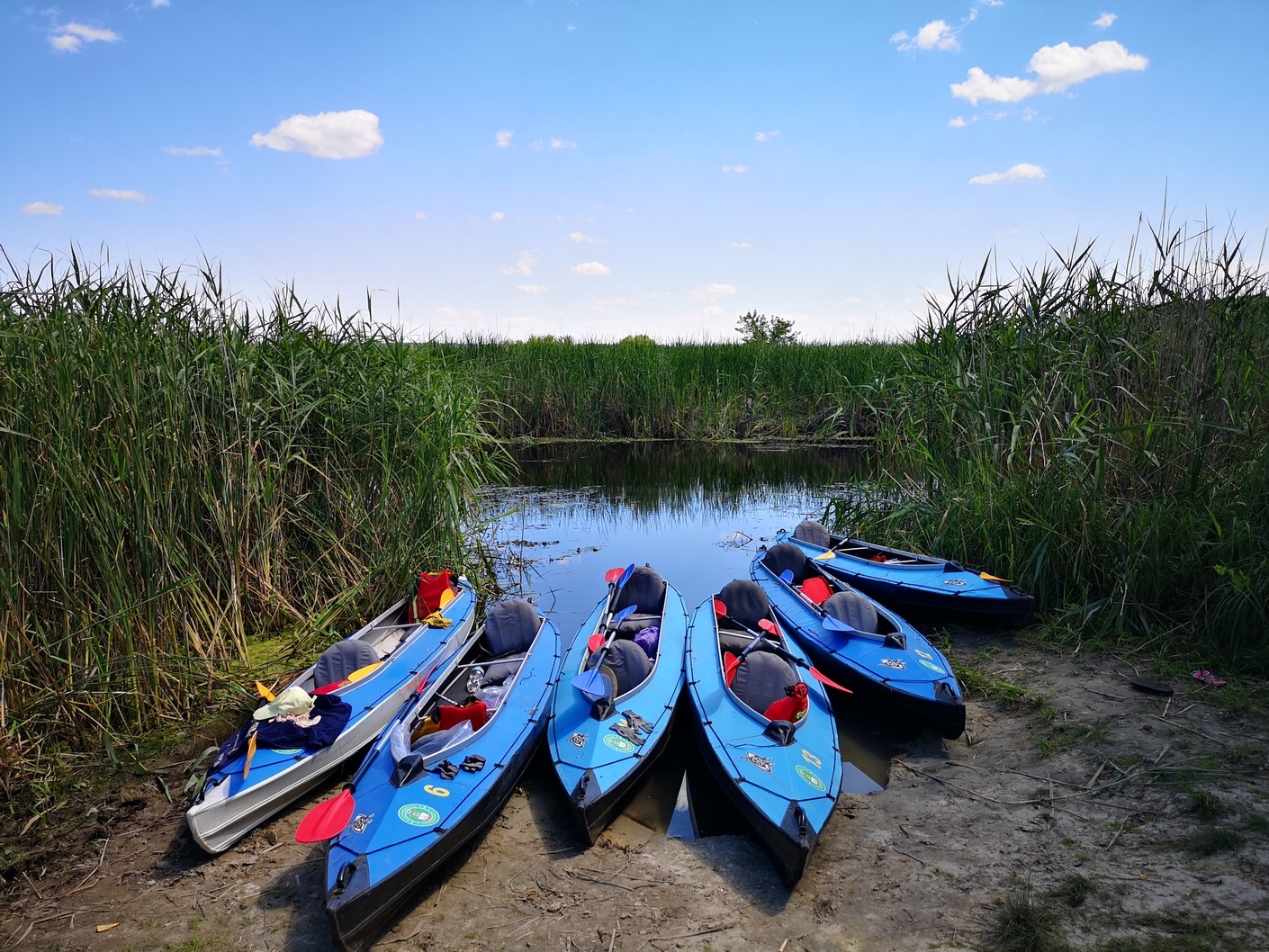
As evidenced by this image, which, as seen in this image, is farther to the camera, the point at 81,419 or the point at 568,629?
the point at 568,629

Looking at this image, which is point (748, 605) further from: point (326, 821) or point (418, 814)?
point (326, 821)

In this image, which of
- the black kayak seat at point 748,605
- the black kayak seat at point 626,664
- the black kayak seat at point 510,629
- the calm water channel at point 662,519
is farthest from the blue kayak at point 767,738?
the black kayak seat at point 510,629

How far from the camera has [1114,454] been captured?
258 inches

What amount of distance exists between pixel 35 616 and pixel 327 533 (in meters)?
2.35

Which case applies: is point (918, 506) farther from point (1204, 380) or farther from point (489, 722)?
point (489, 722)

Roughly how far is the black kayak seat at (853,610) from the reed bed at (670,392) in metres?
11.9

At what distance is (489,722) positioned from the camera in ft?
14.3

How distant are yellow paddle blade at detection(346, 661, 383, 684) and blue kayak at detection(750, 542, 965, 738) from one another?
3.18 m

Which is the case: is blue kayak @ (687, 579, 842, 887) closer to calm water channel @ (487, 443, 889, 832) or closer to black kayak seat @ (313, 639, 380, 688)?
calm water channel @ (487, 443, 889, 832)

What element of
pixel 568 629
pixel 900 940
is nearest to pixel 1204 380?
pixel 900 940

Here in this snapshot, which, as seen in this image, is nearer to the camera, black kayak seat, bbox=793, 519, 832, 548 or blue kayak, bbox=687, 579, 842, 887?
blue kayak, bbox=687, 579, 842, 887

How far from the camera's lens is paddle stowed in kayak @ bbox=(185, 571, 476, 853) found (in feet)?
12.4

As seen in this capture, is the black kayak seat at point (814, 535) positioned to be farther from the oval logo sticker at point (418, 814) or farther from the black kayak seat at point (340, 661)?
the oval logo sticker at point (418, 814)

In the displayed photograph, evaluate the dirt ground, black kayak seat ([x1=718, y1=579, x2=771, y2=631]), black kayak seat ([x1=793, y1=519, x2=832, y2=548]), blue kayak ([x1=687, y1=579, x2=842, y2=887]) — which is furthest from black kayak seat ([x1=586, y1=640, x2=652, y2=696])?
black kayak seat ([x1=793, y1=519, x2=832, y2=548])
